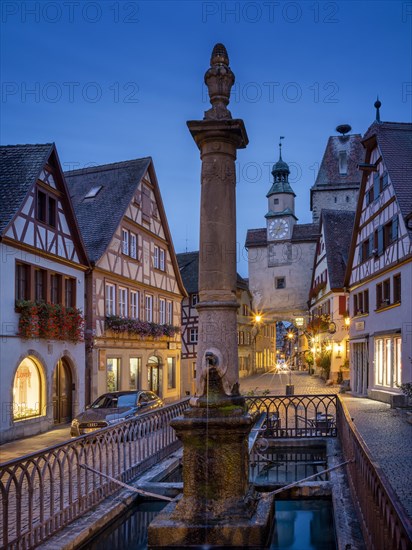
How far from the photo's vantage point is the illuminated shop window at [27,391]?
1869 cm

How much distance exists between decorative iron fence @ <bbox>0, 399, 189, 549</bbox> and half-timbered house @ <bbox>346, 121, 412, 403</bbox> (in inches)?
452

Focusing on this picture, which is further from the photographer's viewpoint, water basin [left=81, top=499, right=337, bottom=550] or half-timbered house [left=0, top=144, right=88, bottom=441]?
half-timbered house [left=0, top=144, right=88, bottom=441]

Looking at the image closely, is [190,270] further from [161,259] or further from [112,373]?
[112,373]

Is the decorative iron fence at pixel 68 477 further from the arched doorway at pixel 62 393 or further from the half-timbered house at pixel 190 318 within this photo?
the half-timbered house at pixel 190 318

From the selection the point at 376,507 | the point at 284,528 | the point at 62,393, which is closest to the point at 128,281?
the point at 62,393

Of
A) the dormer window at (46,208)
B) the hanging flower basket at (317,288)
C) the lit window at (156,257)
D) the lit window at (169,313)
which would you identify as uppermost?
the dormer window at (46,208)

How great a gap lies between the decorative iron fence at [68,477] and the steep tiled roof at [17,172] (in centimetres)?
787

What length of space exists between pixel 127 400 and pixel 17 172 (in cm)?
780

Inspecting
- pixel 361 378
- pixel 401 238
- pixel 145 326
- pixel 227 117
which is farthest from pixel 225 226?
pixel 361 378

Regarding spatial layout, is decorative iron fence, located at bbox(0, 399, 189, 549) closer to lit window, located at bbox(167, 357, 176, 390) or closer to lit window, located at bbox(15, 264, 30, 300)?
lit window, located at bbox(15, 264, 30, 300)

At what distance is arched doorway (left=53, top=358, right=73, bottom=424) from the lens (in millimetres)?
21344

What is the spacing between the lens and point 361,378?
29984 millimetres

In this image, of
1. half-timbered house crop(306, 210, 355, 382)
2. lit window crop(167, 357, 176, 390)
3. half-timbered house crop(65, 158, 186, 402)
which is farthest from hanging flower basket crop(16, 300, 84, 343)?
half-timbered house crop(306, 210, 355, 382)

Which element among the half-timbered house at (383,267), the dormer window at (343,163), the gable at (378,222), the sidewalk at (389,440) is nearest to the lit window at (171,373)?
the half-timbered house at (383,267)
